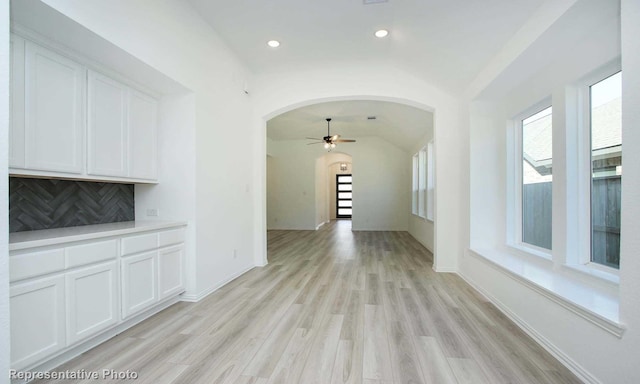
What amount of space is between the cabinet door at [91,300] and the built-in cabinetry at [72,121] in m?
→ 0.78

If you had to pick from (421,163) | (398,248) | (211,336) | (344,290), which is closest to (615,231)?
(344,290)

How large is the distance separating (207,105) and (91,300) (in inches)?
88.3

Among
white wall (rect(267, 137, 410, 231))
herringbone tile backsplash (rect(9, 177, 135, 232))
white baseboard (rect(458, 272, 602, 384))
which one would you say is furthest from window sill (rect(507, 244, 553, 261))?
white wall (rect(267, 137, 410, 231))

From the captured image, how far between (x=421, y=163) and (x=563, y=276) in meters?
5.05

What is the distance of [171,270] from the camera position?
2.87 meters

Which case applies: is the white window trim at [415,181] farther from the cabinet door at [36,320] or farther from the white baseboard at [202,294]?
the cabinet door at [36,320]

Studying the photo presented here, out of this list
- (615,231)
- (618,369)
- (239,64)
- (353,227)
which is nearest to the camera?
(618,369)

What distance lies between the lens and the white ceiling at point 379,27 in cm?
266

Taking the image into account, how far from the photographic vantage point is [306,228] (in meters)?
9.77

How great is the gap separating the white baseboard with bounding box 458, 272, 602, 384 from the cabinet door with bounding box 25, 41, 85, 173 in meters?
3.78

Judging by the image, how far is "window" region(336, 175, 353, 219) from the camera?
15.2 meters

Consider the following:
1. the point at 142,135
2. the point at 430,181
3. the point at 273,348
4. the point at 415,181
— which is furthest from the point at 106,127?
the point at 415,181

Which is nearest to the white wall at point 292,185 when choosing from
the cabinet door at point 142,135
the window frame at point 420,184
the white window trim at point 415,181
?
the white window trim at point 415,181

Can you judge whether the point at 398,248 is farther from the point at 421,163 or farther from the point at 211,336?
the point at 211,336
